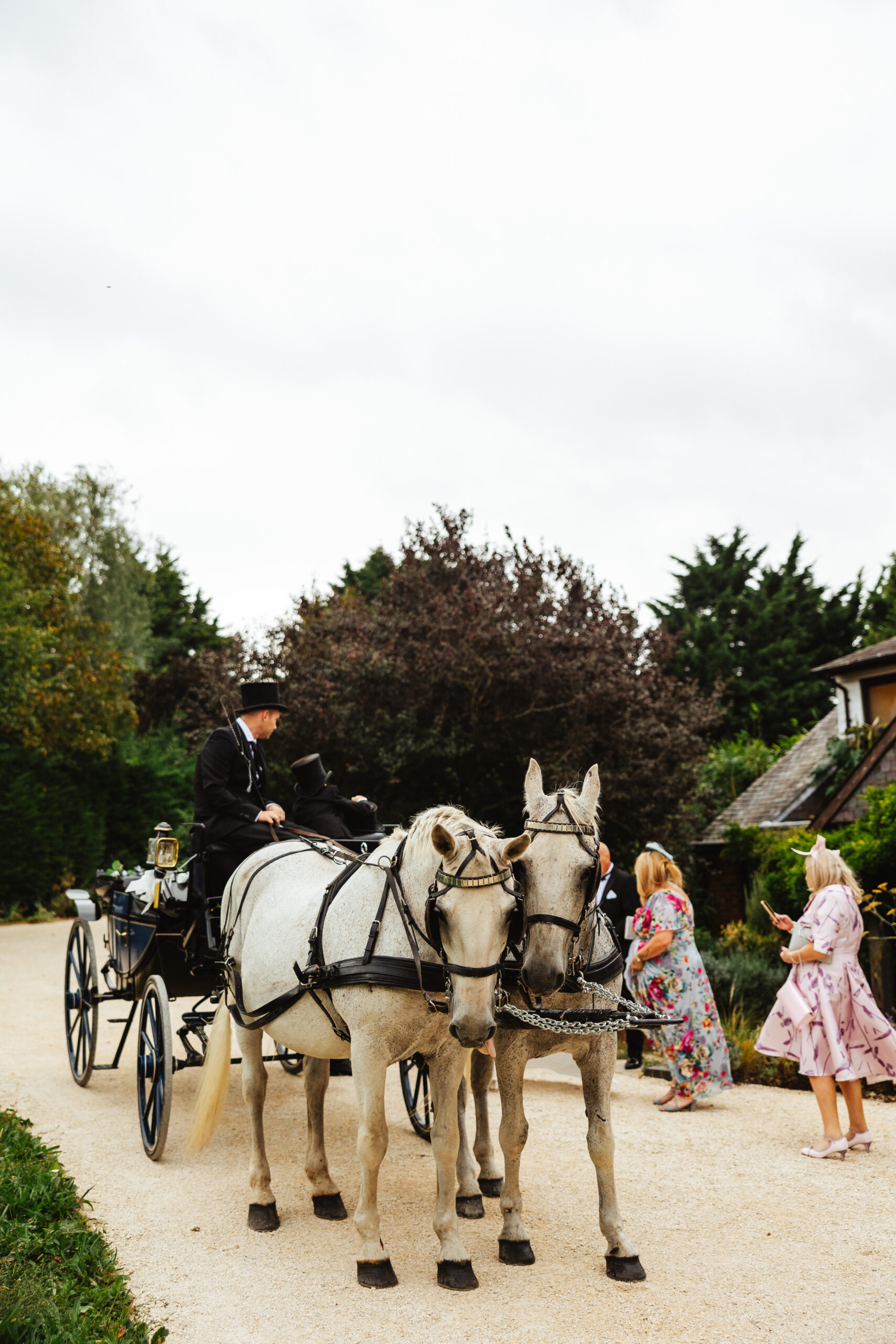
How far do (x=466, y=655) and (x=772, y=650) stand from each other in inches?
617

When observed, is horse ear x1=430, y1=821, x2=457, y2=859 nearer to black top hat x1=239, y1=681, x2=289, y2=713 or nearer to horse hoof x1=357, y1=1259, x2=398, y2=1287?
horse hoof x1=357, y1=1259, x2=398, y2=1287

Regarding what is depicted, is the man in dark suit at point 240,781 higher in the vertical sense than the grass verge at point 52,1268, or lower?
higher

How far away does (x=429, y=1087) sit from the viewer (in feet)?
21.7

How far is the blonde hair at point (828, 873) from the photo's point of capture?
21.4 feet

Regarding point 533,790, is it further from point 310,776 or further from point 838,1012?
point 838,1012

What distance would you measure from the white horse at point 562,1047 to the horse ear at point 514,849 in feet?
0.62

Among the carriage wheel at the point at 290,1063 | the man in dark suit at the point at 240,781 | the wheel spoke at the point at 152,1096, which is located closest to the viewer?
the wheel spoke at the point at 152,1096

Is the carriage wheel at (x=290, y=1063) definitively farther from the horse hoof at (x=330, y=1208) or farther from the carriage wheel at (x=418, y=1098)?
the horse hoof at (x=330, y=1208)

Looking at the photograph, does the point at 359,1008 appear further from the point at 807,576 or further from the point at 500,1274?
the point at 807,576

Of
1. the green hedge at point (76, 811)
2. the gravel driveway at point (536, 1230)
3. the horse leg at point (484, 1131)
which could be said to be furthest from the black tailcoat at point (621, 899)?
the green hedge at point (76, 811)

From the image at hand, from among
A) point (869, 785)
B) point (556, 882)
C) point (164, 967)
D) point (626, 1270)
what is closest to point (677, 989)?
point (626, 1270)

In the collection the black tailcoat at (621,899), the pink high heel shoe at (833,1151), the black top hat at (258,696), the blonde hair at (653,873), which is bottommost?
the pink high heel shoe at (833,1151)

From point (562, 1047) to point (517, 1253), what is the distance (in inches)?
35.0

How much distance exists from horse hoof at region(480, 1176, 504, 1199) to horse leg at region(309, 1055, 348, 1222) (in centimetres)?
77
